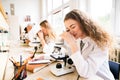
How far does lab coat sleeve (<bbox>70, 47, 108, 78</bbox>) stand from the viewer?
98 cm

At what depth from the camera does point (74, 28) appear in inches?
46.3

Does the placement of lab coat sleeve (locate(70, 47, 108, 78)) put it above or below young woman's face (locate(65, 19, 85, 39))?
below

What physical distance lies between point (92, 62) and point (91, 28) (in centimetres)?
29

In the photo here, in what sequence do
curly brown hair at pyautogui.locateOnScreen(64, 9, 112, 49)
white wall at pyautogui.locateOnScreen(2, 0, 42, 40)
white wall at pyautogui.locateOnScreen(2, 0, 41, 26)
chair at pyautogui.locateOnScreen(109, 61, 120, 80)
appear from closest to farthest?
1. curly brown hair at pyautogui.locateOnScreen(64, 9, 112, 49)
2. chair at pyautogui.locateOnScreen(109, 61, 120, 80)
3. white wall at pyautogui.locateOnScreen(2, 0, 42, 40)
4. white wall at pyautogui.locateOnScreen(2, 0, 41, 26)

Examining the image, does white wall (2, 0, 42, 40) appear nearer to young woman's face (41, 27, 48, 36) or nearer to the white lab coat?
young woman's face (41, 27, 48, 36)

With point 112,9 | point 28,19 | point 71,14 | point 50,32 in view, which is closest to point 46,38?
point 50,32

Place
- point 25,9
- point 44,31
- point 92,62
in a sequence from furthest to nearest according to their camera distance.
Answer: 1. point 25,9
2. point 44,31
3. point 92,62

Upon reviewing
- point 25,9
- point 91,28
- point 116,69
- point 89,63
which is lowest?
point 116,69

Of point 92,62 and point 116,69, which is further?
point 116,69

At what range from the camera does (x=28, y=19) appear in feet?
19.2

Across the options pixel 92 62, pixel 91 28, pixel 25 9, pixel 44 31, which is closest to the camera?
pixel 92 62

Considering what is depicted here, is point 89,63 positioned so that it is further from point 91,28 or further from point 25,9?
point 25,9

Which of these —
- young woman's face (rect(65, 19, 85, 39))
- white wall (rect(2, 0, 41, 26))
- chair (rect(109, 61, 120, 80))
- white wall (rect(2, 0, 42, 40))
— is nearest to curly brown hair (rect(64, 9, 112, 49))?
young woman's face (rect(65, 19, 85, 39))

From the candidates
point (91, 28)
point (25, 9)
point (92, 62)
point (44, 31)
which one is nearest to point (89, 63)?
point (92, 62)
